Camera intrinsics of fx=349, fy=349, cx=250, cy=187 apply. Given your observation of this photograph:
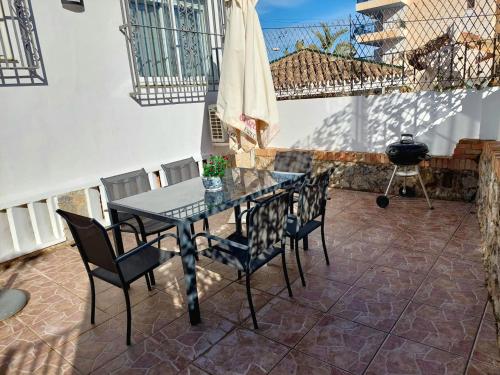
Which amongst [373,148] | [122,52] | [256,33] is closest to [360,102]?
[373,148]

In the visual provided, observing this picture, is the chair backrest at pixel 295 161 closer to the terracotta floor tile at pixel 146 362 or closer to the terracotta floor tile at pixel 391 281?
the terracotta floor tile at pixel 391 281

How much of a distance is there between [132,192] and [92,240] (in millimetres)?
1533

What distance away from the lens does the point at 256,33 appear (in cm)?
406

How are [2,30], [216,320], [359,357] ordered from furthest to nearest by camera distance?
[2,30], [216,320], [359,357]

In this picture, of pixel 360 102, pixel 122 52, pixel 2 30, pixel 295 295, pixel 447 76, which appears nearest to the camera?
pixel 295 295

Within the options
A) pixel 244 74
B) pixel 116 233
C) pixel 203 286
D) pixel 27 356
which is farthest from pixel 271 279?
pixel 244 74

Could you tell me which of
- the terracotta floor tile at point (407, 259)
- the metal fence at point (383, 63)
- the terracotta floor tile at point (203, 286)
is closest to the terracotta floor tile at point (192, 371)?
the terracotta floor tile at point (203, 286)

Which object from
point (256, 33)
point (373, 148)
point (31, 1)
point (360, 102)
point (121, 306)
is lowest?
point (121, 306)

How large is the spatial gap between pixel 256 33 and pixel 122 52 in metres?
2.12

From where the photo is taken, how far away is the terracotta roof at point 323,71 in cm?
615

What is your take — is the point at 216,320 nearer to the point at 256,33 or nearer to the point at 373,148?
the point at 256,33

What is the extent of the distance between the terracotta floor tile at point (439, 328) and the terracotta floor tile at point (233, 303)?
1.09m

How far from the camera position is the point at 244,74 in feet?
13.2

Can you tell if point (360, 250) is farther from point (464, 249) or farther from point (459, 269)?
point (464, 249)
